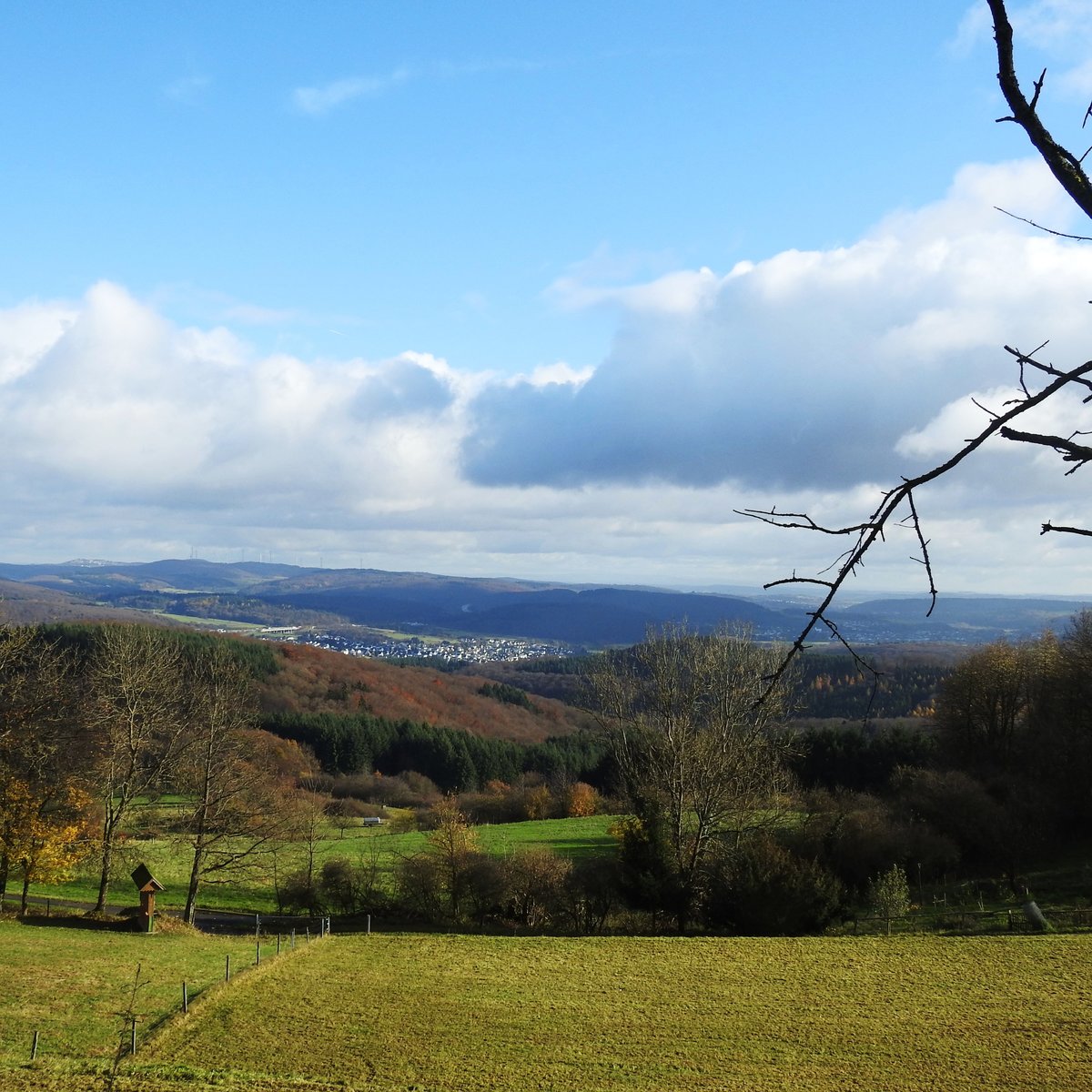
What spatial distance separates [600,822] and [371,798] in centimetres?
2624

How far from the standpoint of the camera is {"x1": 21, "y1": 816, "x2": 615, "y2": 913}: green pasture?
115 ft

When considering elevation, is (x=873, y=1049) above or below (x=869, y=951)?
above

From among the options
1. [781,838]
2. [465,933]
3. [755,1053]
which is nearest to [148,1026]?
[755,1053]

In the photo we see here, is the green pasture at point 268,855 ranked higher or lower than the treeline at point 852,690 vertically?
lower

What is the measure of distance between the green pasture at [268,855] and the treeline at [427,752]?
2203 cm

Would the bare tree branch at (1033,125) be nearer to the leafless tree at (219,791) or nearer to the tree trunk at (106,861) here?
the leafless tree at (219,791)

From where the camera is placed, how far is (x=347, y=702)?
319 ft

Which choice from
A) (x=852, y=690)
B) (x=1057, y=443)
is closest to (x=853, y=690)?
(x=852, y=690)

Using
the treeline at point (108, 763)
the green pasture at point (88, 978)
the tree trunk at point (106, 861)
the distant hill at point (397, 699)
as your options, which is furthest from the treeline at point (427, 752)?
the green pasture at point (88, 978)

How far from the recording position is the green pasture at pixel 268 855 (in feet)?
115

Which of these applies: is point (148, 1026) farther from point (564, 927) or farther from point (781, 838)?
point (781, 838)

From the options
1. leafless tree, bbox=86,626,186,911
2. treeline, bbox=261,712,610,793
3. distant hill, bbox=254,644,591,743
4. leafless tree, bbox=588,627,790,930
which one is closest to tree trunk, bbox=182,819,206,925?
leafless tree, bbox=86,626,186,911

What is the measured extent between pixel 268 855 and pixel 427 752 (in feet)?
141

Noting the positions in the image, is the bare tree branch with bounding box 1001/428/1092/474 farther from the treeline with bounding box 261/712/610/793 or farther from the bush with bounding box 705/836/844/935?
the treeline with bounding box 261/712/610/793
